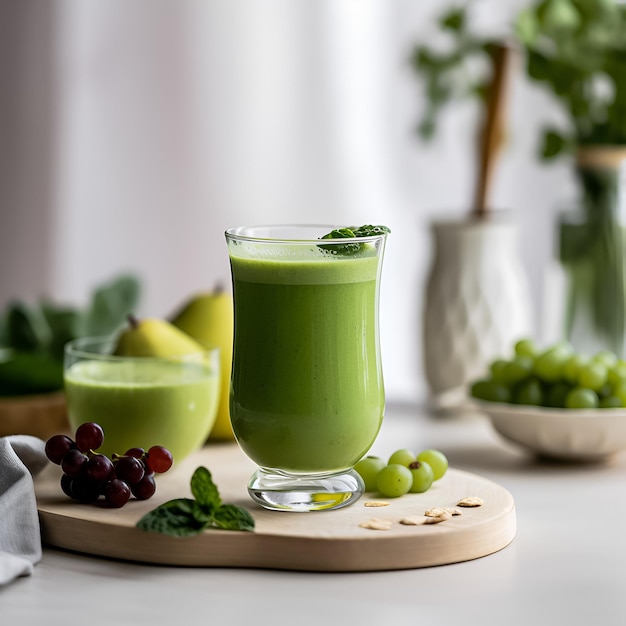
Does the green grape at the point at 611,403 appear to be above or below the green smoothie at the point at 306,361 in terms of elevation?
below

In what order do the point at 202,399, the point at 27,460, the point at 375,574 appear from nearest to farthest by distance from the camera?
the point at 375,574, the point at 27,460, the point at 202,399

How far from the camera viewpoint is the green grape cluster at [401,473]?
1382 mm

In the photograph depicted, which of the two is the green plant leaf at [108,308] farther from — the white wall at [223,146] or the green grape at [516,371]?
the white wall at [223,146]

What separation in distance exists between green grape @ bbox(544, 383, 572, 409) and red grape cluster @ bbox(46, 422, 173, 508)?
69 centimetres

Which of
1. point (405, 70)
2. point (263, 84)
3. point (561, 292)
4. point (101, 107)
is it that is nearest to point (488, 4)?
point (405, 70)

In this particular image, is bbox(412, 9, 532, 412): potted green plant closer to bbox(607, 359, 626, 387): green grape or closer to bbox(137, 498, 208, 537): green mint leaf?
bbox(607, 359, 626, 387): green grape

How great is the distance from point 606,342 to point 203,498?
109cm

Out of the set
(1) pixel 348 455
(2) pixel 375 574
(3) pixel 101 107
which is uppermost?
(3) pixel 101 107

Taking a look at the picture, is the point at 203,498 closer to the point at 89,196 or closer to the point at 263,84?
the point at 263,84

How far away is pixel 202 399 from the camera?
159cm

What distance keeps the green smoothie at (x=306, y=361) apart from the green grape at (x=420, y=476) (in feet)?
0.35

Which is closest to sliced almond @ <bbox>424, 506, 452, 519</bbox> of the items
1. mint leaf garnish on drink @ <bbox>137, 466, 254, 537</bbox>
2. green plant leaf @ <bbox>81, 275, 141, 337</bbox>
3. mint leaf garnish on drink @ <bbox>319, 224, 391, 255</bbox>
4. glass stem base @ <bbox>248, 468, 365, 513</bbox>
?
glass stem base @ <bbox>248, 468, 365, 513</bbox>

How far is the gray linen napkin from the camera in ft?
3.85

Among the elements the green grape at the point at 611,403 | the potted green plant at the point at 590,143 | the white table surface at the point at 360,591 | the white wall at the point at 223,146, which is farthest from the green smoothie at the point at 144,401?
the white wall at the point at 223,146
